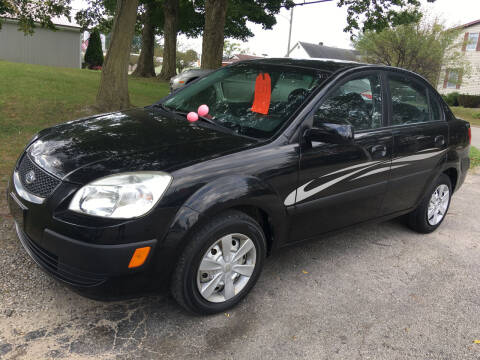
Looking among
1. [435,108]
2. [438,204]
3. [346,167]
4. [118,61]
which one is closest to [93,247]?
[346,167]

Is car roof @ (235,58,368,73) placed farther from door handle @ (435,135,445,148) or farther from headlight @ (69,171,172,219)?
headlight @ (69,171,172,219)

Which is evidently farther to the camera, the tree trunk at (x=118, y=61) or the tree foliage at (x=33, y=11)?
the tree trunk at (x=118, y=61)

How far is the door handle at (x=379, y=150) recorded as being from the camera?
3545 mm

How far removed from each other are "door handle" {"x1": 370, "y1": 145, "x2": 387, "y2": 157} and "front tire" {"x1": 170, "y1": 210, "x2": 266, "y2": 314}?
1.26 metres

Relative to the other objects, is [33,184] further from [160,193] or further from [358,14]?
[358,14]

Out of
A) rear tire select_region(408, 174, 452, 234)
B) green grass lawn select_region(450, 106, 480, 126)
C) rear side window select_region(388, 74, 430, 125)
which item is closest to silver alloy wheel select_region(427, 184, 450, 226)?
rear tire select_region(408, 174, 452, 234)

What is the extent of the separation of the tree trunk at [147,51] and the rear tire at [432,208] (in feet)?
64.7

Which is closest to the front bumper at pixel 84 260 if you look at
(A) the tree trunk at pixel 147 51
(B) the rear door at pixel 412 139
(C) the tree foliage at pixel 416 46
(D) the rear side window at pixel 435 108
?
(B) the rear door at pixel 412 139

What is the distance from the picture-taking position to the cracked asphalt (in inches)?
101

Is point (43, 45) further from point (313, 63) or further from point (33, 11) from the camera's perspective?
point (313, 63)

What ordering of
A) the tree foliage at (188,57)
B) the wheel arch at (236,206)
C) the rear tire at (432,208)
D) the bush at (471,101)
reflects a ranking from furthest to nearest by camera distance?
the tree foliage at (188,57) → the bush at (471,101) → the rear tire at (432,208) → the wheel arch at (236,206)

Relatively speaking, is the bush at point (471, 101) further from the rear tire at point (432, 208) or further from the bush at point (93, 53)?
the rear tire at point (432, 208)

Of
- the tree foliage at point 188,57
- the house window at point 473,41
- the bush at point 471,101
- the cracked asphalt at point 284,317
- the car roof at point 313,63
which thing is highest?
the house window at point 473,41

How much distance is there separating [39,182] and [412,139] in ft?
10.1
